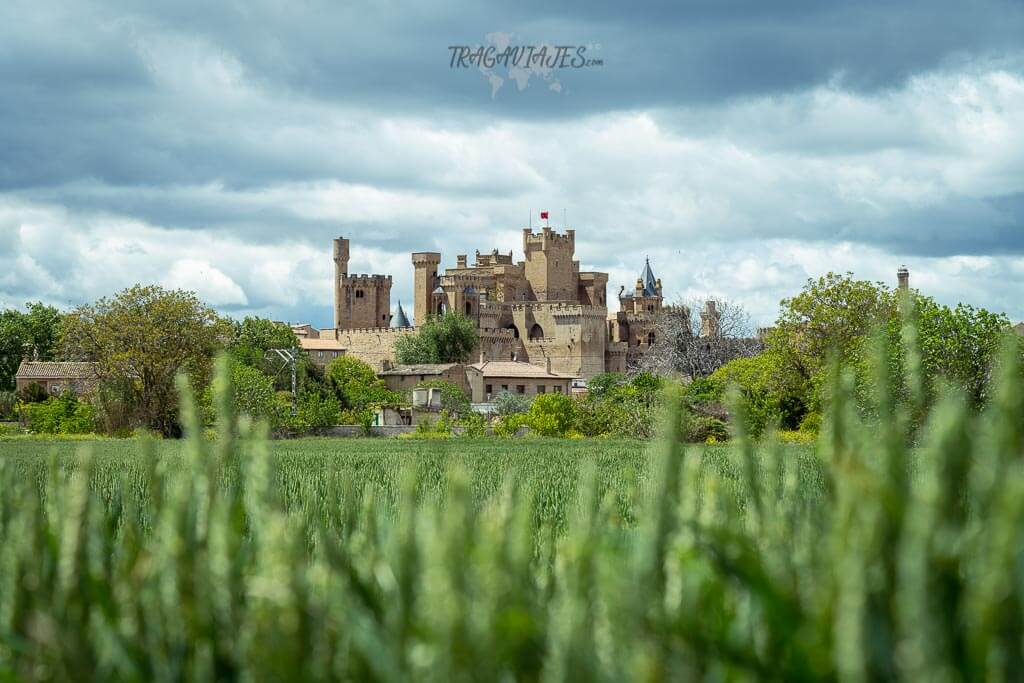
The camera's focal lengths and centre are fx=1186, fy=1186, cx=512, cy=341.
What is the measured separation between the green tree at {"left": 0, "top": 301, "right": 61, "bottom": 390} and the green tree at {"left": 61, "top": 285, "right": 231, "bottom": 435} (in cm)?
3340

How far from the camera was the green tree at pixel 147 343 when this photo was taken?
43.1 m

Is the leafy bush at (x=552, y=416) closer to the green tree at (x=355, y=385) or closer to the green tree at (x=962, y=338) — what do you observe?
the green tree at (x=962, y=338)

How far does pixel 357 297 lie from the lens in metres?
119

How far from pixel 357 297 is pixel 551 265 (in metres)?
20.1

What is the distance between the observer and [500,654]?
4.13ft

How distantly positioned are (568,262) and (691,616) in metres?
114

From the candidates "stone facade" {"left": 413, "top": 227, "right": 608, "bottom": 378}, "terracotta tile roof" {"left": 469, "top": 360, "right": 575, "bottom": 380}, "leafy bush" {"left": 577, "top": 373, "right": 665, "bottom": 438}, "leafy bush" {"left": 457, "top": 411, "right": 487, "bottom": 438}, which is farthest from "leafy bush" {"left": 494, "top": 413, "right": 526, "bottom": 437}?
"stone facade" {"left": 413, "top": 227, "right": 608, "bottom": 378}

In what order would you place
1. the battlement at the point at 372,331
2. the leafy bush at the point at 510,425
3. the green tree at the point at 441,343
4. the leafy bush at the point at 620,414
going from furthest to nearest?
1. the battlement at the point at 372,331
2. the green tree at the point at 441,343
3. the leafy bush at the point at 510,425
4. the leafy bush at the point at 620,414

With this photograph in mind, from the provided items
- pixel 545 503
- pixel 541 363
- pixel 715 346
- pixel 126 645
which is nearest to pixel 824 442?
pixel 126 645

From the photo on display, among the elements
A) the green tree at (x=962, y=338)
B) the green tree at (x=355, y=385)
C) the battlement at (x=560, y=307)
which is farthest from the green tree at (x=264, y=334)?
→ the green tree at (x=962, y=338)

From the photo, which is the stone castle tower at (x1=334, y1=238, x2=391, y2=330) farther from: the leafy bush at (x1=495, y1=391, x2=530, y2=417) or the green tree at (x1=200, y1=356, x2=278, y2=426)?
the green tree at (x1=200, y1=356, x2=278, y2=426)

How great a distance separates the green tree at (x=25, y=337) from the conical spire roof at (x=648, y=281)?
5459 centimetres

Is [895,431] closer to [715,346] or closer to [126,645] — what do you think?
[126,645]

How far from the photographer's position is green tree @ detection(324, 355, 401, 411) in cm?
6369
